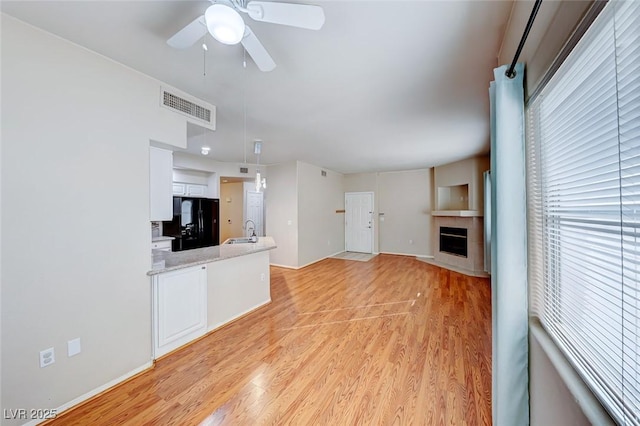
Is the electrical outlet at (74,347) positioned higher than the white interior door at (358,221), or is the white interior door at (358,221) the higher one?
the white interior door at (358,221)

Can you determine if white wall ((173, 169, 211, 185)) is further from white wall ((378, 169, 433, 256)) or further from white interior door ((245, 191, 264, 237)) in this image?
white wall ((378, 169, 433, 256))

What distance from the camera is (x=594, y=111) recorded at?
81 cm

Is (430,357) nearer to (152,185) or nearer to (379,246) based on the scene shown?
(152,185)

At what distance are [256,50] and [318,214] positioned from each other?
5.04m

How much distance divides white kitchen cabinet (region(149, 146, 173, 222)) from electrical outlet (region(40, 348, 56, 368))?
1.09m

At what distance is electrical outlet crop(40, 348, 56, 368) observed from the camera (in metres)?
1.58

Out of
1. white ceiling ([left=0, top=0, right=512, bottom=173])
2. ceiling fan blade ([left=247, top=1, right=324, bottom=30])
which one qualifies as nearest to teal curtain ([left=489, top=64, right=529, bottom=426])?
white ceiling ([left=0, top=0, right=512, bottom=173])

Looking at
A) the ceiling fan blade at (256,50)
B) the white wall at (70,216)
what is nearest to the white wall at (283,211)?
the white wall at (70,216)

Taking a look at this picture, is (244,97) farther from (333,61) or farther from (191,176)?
(191,176)

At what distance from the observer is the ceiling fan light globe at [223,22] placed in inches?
42.1

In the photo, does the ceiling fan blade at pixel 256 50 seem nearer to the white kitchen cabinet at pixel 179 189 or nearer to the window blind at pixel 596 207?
the window blind at pixel 596 207

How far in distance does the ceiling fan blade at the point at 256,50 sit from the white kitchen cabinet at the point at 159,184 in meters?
1.45

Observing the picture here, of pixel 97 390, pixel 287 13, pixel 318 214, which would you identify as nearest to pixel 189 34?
pixel 287 13

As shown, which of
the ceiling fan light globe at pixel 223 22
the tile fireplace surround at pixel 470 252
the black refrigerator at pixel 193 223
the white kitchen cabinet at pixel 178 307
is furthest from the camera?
the black refrigerator at pixel 193 223
